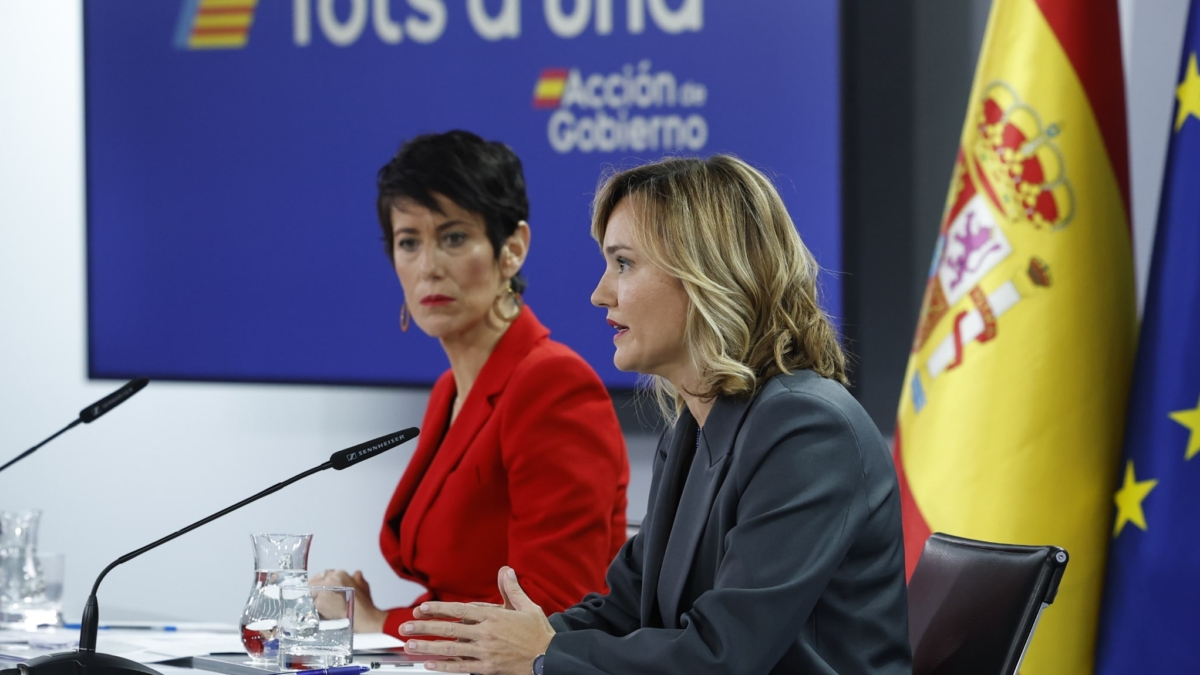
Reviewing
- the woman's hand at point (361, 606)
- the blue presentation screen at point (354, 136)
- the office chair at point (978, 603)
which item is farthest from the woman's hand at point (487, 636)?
the blue presentation screen at point (354, 136)

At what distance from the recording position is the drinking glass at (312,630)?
72.7 inches

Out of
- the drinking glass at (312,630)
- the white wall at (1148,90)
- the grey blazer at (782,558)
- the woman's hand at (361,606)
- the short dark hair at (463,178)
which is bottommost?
the woman's hand at (361,606)

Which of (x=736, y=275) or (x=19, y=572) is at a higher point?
(x=736, y=275)

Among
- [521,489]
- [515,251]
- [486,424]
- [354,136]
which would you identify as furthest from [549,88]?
[521,489]

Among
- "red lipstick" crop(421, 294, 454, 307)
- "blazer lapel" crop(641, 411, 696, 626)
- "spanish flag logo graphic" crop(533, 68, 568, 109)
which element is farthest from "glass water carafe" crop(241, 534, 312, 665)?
"spanish flag logo graphic" crop(533, 68, 568, 109)

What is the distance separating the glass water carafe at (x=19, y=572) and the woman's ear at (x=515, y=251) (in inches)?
39.7

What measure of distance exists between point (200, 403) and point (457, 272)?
1714 millimetres

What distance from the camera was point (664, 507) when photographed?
187cm

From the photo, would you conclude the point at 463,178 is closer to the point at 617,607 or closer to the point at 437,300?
the point at 437,300

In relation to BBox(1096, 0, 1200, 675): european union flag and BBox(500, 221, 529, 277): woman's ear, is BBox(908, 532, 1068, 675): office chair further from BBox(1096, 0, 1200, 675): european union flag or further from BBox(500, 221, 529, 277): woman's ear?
BBox(500, 221, 529, 277): woman's ear

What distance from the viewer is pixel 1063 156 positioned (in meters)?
2.62

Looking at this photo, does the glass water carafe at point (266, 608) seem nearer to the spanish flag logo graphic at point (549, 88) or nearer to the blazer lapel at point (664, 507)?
the blazer lapel at point (664, 507)

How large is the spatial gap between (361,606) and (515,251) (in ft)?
2.58

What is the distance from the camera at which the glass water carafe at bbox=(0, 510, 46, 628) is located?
2408mm
